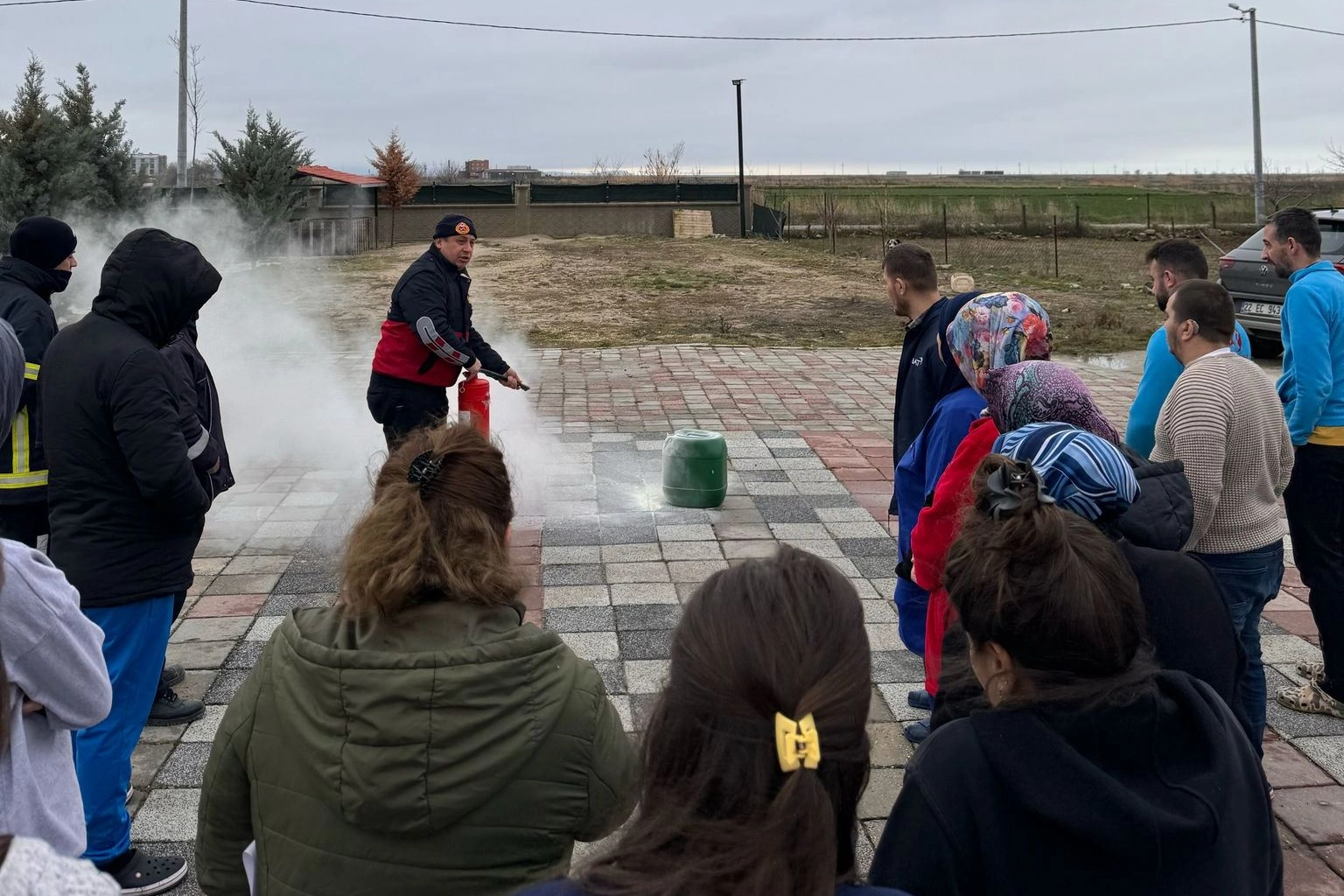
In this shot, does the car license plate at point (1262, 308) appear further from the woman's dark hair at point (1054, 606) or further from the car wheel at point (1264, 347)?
the woman's dark hair at point (1054, 606)

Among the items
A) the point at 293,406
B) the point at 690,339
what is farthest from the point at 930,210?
the point at 293,406

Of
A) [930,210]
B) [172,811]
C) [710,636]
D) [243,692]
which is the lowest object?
[172,811]

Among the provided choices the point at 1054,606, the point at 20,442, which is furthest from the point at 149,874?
the point at 1054,606

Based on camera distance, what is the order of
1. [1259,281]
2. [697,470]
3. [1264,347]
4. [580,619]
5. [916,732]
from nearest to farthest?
1. [916,732]
2. [580,619]
3. [697,470]
4. [1259,281]
5. [1264,347]

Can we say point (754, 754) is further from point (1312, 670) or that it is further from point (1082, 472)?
point (1312, 670)

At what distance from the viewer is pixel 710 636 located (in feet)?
3.98

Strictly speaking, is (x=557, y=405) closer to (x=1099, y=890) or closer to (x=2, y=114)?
(x=1099, y=890)

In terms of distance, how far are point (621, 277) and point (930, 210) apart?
828 inches

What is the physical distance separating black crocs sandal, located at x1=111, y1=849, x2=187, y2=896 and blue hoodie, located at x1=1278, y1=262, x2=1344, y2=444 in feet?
A: 12.4

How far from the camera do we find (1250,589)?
130 inches

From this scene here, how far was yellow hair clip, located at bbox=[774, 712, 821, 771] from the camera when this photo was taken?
3.71ft

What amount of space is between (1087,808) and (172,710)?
3479 millimetres

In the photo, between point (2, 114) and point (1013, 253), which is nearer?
point (2, 114)

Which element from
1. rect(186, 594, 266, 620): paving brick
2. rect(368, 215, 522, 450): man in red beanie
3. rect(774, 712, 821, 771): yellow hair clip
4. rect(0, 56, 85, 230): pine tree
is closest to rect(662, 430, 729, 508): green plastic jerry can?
rect(368, 215, 522, 450): man in red beanie
